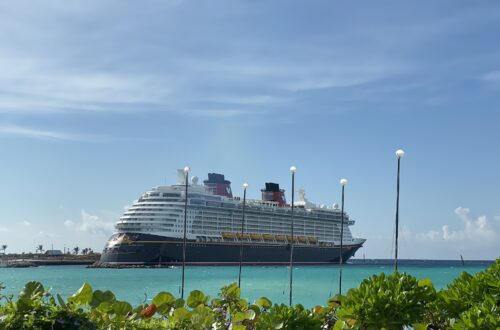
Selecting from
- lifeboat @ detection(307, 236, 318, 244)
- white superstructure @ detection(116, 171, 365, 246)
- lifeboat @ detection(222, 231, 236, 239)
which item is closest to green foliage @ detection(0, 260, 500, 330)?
white superstructure @ detection(116, 171, 365, 246)

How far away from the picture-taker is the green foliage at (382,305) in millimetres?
6258

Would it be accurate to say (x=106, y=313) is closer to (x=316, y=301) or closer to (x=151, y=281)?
(x=316, y=301)

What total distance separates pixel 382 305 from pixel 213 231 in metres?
94.5

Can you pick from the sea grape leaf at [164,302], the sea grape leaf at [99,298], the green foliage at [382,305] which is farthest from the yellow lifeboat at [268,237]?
the green foliage at [382,305]

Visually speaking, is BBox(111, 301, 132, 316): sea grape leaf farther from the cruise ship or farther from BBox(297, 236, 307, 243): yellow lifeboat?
BBox(297, 236, 307, 243): yellow lifeboat

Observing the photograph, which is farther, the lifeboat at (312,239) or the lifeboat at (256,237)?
the lifeboat at (312,239)

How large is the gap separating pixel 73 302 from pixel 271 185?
4424 inches

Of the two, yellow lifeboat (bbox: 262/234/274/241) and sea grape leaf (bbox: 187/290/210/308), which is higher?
sea grape leaf (bbox: 187/290/210/308)

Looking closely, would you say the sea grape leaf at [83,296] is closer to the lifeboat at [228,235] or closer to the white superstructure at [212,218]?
the white superstructure at [212,218]

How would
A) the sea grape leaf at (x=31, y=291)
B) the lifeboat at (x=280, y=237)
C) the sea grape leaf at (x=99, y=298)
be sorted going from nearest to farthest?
the sea grape leaf at (x=31, y=291), the sea grape leaf at (x=99, y=298), the lifeboat at (x=280, y=237)

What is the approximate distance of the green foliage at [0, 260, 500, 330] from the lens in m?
5.32

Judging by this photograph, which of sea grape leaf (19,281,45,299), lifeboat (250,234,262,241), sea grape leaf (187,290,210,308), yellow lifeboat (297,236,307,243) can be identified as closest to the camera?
sea grape leaf (19,281,45,299)

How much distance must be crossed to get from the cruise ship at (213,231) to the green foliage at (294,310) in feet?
286

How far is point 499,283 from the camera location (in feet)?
22.9
